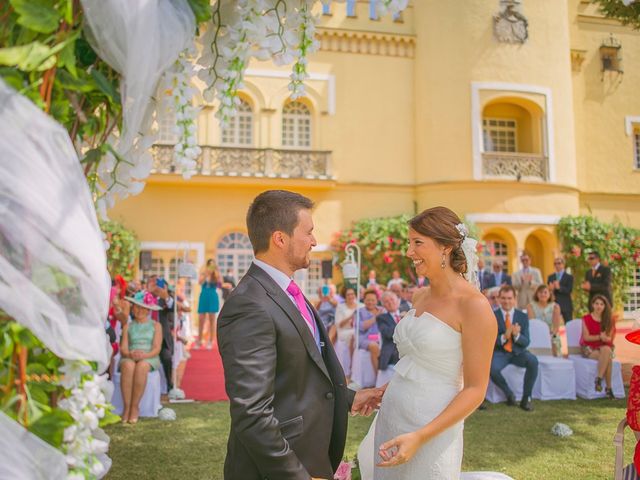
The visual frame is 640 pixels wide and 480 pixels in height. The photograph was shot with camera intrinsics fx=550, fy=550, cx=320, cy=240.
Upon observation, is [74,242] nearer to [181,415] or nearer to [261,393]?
[261,393]

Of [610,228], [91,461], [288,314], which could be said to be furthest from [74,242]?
[610,228]

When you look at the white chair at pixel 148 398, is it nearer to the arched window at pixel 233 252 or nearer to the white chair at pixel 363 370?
the white chair at pixel 363 370

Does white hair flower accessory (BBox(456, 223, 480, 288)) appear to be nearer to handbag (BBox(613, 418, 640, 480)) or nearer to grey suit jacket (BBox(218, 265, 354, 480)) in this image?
grey suit jacket (BBox(218, 265, 354, 480))

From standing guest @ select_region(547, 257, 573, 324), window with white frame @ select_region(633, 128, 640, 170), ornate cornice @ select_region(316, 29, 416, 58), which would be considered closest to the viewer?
standing guest @ select_region(547, 257, 573, 324)

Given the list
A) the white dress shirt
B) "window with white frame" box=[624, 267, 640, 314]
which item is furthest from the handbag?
"window with white frame" box=[624, 267, 640, 314]

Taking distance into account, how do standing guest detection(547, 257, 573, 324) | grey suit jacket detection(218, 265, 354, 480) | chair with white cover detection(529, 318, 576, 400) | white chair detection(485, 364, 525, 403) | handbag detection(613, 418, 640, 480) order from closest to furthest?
grey suit jacket detection(218, 265, 354, 480) < handbag detection(613, 418, 640, 480) < white chair detection(485, 364, 525, 403) < chair with white cover detection(529, 318, 576, 400) < standing guest detection(547, 257, 573, 324)

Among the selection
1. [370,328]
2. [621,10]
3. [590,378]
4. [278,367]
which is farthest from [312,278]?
[278,367]

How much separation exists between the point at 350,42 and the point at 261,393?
1782 centimetres

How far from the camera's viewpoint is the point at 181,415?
6.81 metres

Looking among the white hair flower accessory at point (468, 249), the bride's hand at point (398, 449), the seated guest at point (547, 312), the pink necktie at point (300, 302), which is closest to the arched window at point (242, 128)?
the seated guest at point (547, 312)

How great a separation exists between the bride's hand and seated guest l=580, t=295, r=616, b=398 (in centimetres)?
667

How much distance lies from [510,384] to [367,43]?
45.0 ft

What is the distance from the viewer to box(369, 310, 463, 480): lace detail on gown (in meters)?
2.65

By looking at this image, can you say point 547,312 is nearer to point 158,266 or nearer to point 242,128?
point 158,266
